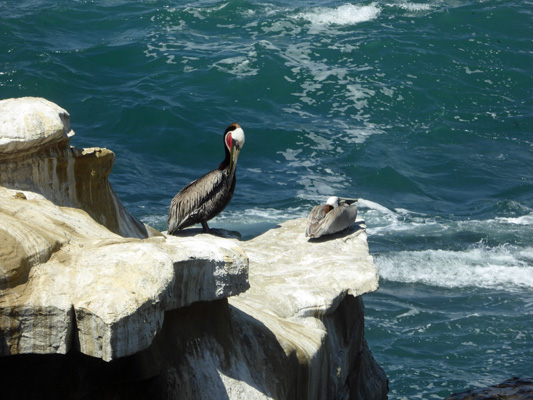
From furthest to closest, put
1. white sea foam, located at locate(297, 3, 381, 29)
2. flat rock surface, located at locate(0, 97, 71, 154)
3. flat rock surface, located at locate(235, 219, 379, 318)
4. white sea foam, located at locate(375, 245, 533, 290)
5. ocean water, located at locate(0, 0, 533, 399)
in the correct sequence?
white sea foam, located at locate(297, 3, 381, 29)
white sea foam, located at locate(375, 245, 533, 290)
ocean water, located at locate(0, 0, 533, 399)
flat rock surface, located at locate(235, 219, 379, 318)
flat rock surface, located at locate(0, 97, 71, 154)

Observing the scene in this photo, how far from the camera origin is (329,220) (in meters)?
7.27

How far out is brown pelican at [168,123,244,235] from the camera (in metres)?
8.02

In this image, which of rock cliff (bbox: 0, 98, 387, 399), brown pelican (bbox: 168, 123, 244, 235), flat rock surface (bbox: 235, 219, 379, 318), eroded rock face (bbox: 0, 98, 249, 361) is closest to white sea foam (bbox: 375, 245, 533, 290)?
brown pelican (bbox: 168, 123, 244, 235)

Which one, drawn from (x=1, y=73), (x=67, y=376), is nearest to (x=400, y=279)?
(x=67, y=376)

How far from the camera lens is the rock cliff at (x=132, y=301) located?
3.56 metres

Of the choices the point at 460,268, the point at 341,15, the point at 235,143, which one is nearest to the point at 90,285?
the point at 235,143

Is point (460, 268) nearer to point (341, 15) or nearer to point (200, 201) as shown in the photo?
point (200, 201)

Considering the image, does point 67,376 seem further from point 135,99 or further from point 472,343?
point 135,99

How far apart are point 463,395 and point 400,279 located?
4.47 meters

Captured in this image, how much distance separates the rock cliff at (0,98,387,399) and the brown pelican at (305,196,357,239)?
26.5 inches

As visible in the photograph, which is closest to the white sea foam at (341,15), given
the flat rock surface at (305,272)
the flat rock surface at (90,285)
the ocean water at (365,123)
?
the ocean water at (365,123)

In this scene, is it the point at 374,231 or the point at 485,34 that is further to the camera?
the point at 485,34

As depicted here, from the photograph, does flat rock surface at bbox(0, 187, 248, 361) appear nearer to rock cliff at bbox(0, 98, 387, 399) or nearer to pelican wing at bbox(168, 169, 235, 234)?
rock cliff at bbox(0, 98, 387, 399)

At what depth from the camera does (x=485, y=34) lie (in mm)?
21000
